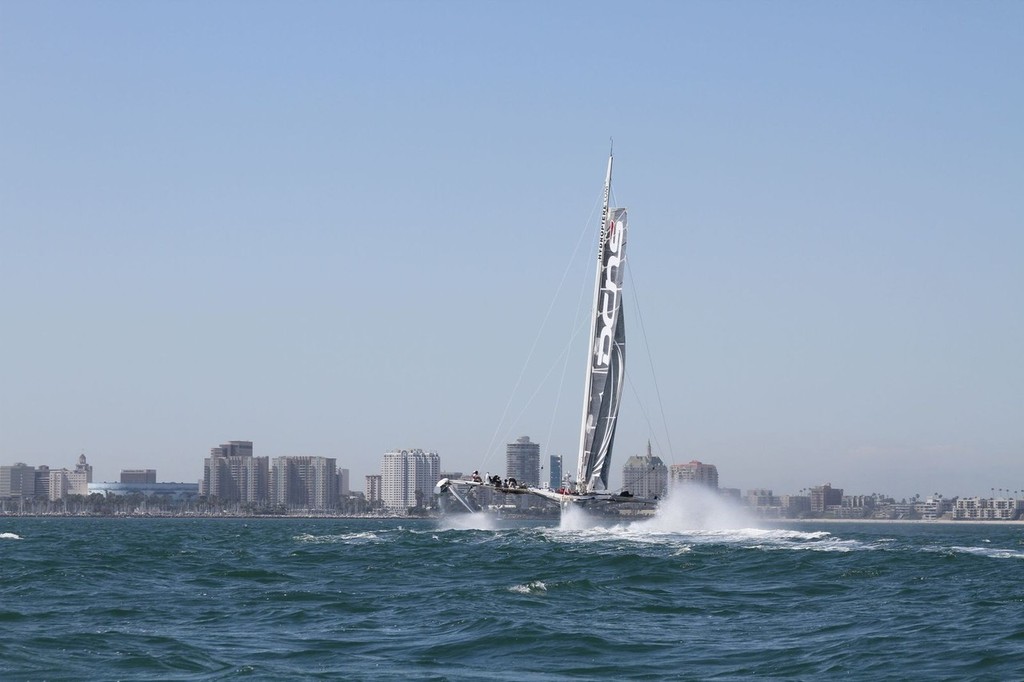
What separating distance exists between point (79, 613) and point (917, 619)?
67.1ft

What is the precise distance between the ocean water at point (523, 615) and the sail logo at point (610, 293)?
78.6 feet

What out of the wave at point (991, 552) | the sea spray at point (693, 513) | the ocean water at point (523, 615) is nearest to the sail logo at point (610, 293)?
the sea spray at point (693, 513)

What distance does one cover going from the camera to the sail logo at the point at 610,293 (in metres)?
81.1

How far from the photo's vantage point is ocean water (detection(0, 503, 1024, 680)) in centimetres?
2628

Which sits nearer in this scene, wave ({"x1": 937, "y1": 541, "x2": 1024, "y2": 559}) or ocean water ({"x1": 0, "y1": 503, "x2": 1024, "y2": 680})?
→ ocean water ({"x1": 0, "y1": 503, "x2": 1024, "y2": 680})

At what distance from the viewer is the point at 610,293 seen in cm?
8175

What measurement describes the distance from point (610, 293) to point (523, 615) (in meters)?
49.3

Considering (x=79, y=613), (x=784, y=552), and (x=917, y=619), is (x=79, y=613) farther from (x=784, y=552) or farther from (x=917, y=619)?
(x=784, y=552)

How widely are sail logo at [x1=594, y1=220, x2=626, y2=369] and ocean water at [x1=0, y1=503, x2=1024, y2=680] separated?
24.0m

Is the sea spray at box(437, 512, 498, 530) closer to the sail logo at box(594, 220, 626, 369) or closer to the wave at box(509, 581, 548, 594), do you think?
the sail logo at box(594, 220, 626, 369)

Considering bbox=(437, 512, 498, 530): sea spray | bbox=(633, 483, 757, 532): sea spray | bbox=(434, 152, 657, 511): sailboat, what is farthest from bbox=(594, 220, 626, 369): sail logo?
bbox=(437, 512, 498, 530): sea spray

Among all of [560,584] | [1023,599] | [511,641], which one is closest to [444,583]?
[560,584]

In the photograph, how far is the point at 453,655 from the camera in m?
27.7

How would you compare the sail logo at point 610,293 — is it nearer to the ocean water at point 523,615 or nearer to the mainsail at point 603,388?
the mainsail at point 603,388
